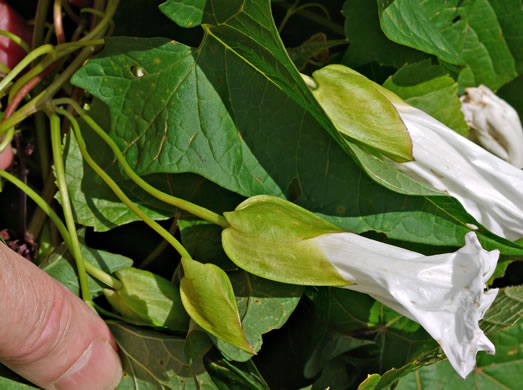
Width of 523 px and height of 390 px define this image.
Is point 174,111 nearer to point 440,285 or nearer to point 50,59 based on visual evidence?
point 50,59

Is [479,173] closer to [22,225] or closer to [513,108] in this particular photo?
[513,108]

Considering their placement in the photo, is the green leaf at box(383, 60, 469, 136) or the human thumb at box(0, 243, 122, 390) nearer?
the human thumb at box(0, 243, 122, 390)

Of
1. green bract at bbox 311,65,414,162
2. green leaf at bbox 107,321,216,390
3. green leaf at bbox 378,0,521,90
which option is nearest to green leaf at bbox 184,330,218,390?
green leaf at bbox 107,321,216,390

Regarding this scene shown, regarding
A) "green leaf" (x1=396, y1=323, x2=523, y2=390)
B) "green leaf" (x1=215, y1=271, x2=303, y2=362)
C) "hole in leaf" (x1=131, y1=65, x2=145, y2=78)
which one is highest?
"hole in leaf" (x1=131, y1=65, x2=145, y2=78)

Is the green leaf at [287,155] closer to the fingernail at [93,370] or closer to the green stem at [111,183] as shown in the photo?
the green stem at [111,183]

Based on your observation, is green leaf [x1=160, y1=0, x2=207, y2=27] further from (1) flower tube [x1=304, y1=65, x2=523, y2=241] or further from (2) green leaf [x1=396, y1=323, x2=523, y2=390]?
(2) green leaf [x1=396, y1=323, x2=523, y2=390]

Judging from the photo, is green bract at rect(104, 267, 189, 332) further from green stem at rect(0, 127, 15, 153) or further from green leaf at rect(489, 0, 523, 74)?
green leaf at rect(489, 0, 523, 74)

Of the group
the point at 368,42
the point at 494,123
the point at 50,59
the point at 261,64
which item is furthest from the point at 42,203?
the point at 494,123

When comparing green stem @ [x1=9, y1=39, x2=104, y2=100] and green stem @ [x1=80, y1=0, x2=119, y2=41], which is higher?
green stem @ [x1=80, y1=0, x2=119, y2=41]

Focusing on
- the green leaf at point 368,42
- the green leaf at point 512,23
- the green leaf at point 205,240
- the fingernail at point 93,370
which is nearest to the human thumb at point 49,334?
the fingernail at point 93,370
